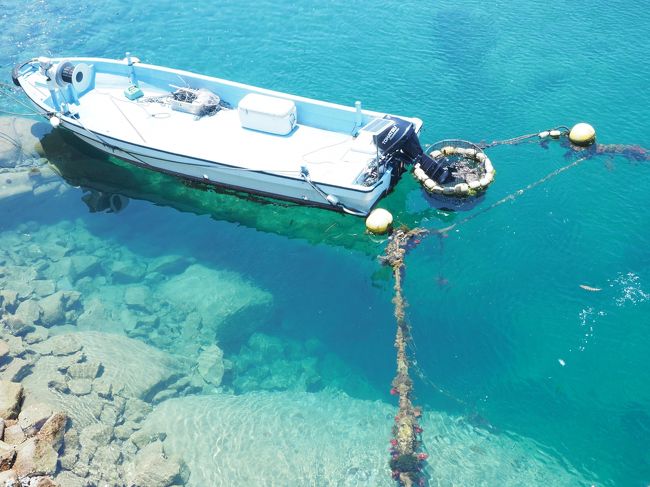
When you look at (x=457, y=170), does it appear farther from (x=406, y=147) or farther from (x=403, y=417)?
(x=403, y=417)

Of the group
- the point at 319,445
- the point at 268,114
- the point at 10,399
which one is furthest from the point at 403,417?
the point at 268,114

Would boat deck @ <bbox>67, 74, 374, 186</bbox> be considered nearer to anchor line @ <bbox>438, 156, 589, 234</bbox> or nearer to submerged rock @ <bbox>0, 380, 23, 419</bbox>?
anchor line @ <bbox>438, 156, 589, 234</bbox>

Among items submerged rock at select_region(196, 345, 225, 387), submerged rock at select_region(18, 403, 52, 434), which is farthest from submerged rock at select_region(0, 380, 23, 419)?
submerged rock at select_region(196, 345, 225, 387)

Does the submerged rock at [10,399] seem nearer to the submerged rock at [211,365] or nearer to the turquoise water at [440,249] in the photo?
the turquoise water at [440,249]

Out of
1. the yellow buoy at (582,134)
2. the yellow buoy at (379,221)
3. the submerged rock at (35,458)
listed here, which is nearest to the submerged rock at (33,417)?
the submerged rock at (35,458)

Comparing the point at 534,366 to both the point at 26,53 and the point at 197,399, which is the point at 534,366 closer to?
the point at 197,399

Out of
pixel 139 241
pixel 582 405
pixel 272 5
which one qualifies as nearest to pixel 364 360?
pixel 582 405
